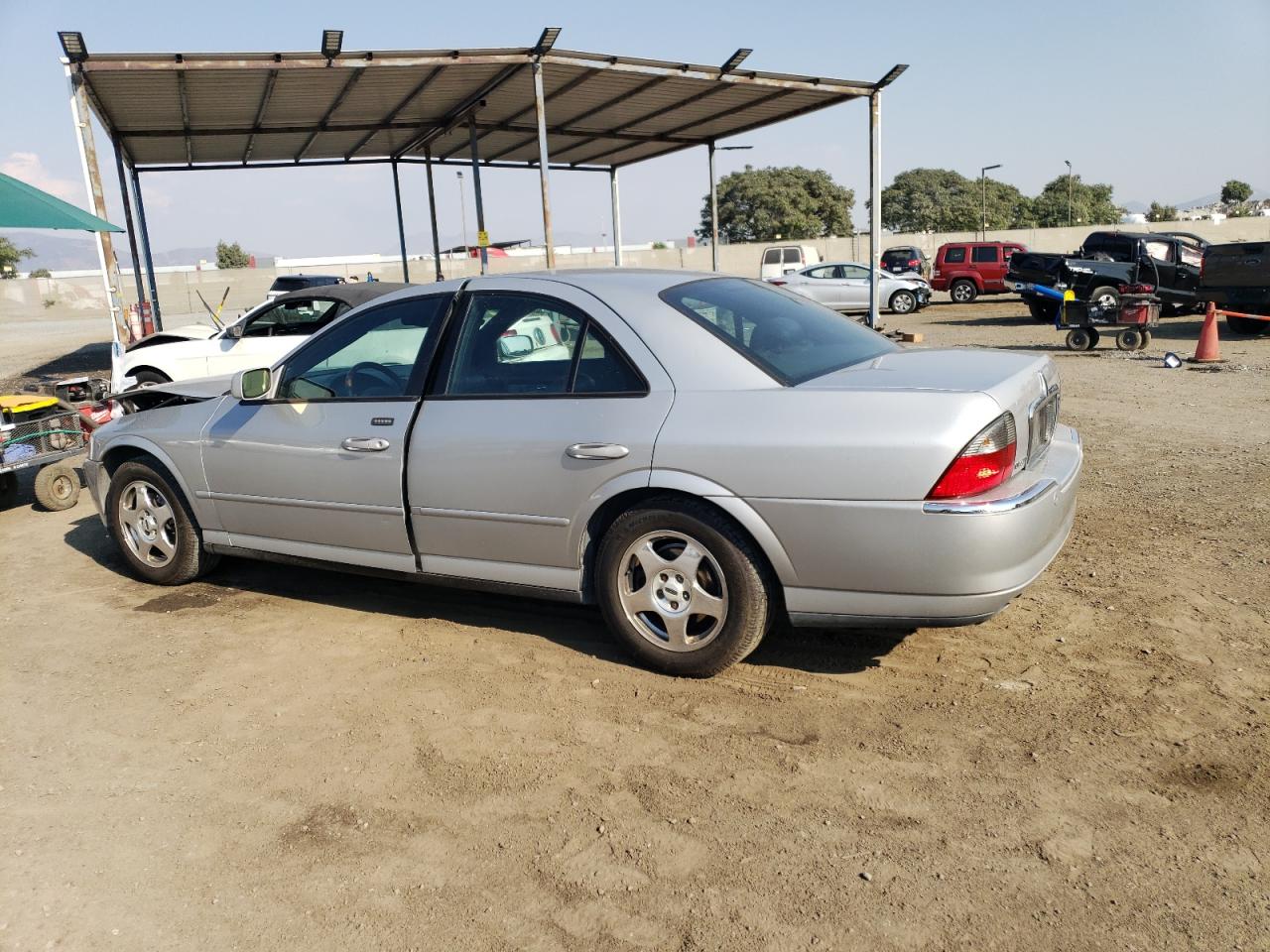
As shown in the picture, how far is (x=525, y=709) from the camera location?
3.60 meters

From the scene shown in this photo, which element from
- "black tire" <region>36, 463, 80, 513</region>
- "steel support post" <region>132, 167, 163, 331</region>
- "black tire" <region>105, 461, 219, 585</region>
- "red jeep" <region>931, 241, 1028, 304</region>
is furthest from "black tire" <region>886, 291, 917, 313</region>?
"black tire" <region>105, 461, 219, 585</region>

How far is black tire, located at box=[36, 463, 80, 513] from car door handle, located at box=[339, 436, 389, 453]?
4289 millimetres

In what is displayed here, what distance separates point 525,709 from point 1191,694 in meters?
2.44

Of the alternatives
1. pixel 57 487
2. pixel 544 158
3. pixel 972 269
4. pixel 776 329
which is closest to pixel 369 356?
pixel 776 329

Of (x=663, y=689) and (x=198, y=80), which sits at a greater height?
(x=198, y=80)

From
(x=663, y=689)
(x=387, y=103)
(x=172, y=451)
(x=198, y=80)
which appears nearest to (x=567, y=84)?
(x=387, y=103)

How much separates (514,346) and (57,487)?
16.9 feet

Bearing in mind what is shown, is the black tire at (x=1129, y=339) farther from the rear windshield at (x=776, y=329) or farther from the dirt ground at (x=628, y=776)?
the rear windshield at (x=776, y=329)

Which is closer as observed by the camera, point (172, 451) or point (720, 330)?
point (720, 330)

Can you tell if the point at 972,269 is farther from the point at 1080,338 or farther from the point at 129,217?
the point at 129,217

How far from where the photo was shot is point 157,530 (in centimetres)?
523

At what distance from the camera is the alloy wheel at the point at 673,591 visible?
3574 mm

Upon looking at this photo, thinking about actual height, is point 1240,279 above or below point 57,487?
above

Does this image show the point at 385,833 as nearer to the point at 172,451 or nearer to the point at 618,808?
the point at 618,808
